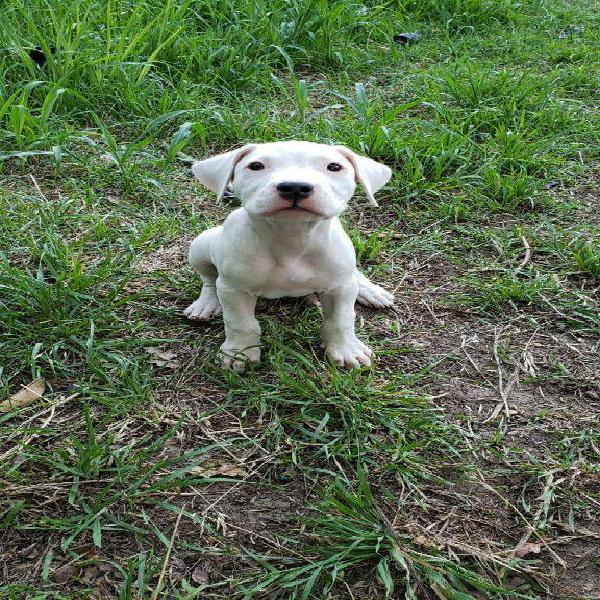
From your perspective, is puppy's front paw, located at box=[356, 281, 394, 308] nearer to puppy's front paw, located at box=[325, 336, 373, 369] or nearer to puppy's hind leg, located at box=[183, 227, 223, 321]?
puppy's front paw, located at box=[325, 336, 373, 369]

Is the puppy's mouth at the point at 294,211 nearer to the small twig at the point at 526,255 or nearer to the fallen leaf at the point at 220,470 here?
the fallen leaf at the point at 220,470

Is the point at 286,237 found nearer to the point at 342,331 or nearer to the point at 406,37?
the point at 342,331

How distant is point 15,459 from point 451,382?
1.69 m

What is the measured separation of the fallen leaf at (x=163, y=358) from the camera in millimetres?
3164

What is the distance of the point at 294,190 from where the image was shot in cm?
247

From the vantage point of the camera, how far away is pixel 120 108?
16.4 ft

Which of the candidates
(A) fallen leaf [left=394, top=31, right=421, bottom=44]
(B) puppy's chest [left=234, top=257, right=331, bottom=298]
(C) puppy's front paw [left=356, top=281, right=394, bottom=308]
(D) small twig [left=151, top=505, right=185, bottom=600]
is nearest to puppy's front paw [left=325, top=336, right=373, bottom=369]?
(B) puppy's chest [left=234, top=257, right=331, bottom=298]

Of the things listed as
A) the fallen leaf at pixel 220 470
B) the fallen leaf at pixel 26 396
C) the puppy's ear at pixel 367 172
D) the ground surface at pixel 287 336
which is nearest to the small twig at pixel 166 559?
the ground surface at pixel 287 336

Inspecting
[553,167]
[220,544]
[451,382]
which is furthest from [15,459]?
[553,167]

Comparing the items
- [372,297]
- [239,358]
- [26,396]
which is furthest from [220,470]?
[372,297]

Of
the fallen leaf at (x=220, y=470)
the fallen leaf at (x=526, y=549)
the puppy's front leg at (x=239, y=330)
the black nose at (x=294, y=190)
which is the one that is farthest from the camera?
the puppy's front leg at (x=239, y=330)

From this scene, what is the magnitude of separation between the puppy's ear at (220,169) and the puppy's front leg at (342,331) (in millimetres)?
595

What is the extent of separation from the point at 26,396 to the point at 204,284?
0.94 m

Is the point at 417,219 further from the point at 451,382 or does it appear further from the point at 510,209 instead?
the point at 451,382
